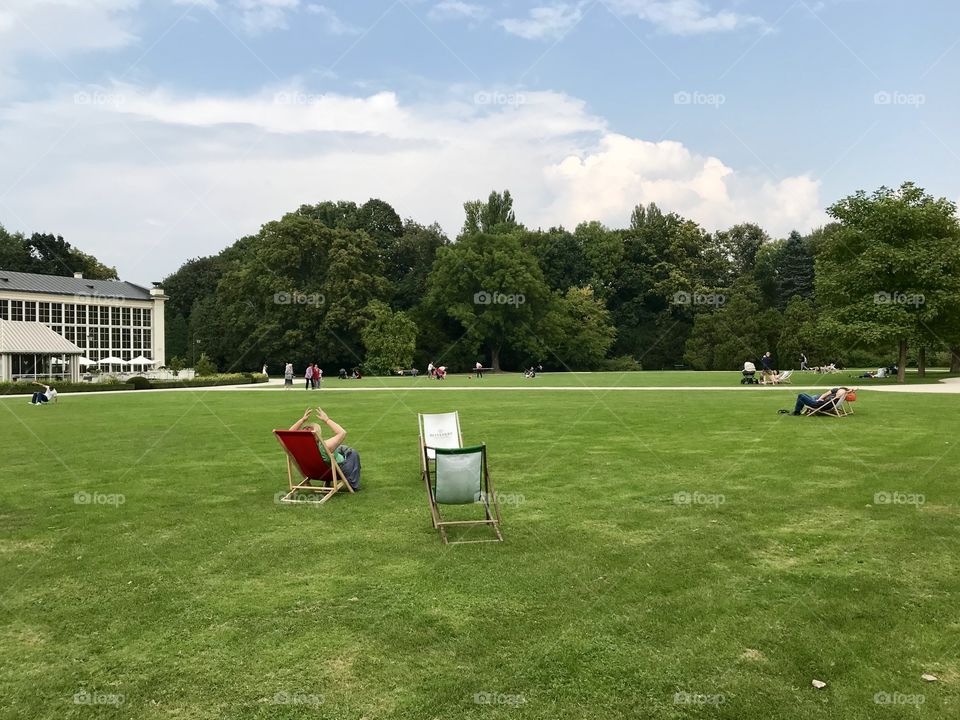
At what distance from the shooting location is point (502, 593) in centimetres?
583

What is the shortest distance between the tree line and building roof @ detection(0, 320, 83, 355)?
34.9 feet

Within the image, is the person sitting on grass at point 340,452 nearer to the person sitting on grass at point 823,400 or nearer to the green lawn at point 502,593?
the green lawn at point 502,593

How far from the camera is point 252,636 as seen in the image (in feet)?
16.5

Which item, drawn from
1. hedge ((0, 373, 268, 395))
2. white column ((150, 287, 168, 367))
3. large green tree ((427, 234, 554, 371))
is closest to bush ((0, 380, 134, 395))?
hedge ((0, 373, 268, 395))

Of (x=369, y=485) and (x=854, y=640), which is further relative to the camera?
(x=369, y=485)

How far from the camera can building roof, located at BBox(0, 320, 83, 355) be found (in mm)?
47594

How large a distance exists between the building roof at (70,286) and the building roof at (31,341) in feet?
58.1

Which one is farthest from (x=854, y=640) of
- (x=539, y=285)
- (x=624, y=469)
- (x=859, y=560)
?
(x=539, y=285)

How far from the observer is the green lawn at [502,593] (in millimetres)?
4289

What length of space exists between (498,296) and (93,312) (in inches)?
1620

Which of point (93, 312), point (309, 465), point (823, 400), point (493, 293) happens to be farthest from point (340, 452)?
point (93, 312)

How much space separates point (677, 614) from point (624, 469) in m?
6.04

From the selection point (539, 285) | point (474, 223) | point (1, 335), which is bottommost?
point (1, 335)

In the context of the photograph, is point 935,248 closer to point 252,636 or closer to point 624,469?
point 624,469
